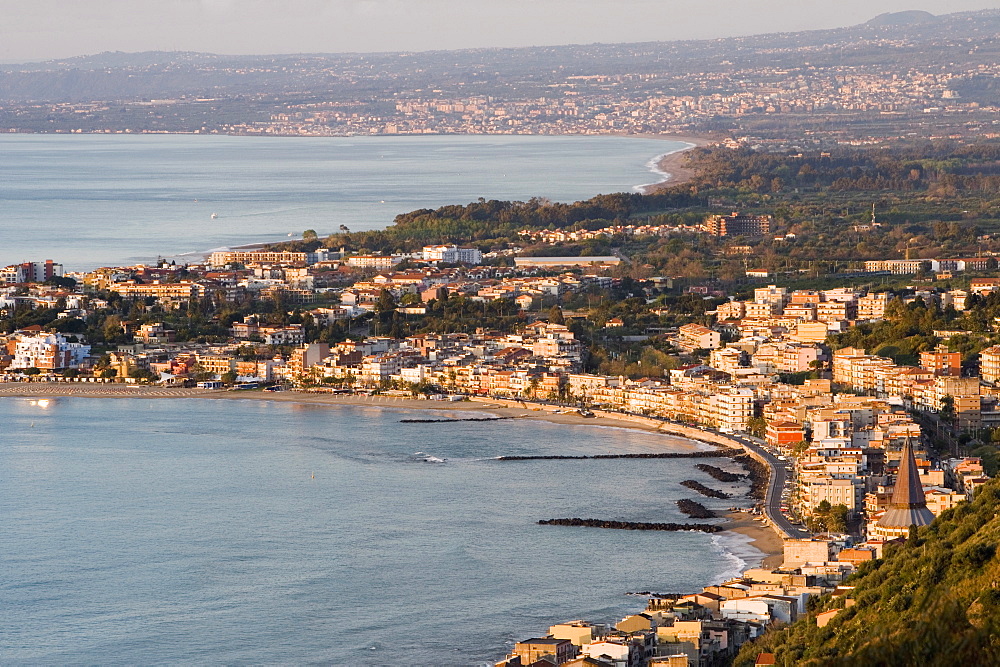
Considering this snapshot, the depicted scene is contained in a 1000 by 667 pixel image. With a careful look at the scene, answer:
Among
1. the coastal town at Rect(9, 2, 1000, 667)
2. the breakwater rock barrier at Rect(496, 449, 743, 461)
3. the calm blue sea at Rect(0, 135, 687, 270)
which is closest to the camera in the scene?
the coastal town at Rect(9, 2, 1000, 667)

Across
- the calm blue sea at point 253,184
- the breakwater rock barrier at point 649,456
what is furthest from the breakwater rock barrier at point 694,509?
the calm blue sea at point 253,184

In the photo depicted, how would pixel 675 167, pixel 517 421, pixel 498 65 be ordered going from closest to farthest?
pixel 517 421 < pixel 675 167 < pixel 498 65

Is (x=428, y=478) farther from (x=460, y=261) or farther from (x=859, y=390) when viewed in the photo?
(x=460, y=261)

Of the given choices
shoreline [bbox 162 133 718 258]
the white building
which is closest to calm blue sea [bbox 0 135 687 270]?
shoreline [bbox 162 133 718 258]

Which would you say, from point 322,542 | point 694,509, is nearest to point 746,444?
point 694,509

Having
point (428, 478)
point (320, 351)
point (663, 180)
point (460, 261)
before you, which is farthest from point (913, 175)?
point (428, 478)

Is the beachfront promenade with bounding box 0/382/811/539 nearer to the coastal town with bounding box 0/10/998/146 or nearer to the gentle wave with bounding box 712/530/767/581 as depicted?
the gentle wave with bounding box 712/530/767/581

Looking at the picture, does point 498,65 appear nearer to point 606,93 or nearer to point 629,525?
point 606,93
